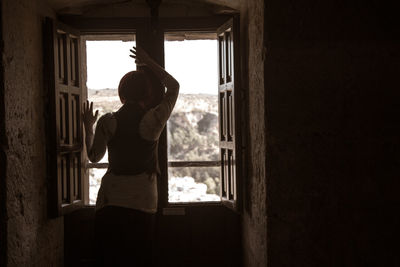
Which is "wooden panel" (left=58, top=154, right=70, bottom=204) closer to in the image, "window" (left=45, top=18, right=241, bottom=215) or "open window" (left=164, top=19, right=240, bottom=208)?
"window" (left=45, top=18, right=241, bottom=215)

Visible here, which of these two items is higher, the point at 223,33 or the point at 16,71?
the point at 223,33

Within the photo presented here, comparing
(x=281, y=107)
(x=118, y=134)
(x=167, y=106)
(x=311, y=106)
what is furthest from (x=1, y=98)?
(x=311, y=106)

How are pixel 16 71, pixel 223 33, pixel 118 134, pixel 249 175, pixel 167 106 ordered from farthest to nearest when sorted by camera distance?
1. pixel 223 33
2. pixel 249 175
3. pixel 16 71
4. pixel 167 106
5. pixel 118 134

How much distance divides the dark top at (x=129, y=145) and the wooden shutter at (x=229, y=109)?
1086 millimetres

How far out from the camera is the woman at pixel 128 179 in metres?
2.39

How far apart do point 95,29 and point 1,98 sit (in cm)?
143

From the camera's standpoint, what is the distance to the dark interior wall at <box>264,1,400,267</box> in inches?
105

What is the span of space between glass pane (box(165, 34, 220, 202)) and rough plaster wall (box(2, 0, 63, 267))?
692 cm

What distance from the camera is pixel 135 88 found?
2449 mm

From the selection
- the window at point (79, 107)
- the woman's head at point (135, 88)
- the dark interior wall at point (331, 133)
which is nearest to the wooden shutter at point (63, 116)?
the window at point (79, 107)

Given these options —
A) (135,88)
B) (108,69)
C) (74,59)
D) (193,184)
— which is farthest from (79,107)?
(193,184)

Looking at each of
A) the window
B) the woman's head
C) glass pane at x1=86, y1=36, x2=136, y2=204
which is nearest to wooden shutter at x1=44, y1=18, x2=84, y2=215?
the window

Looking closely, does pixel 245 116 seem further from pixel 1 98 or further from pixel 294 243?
pixel 1 98

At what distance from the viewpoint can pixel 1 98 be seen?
266 centimetres
